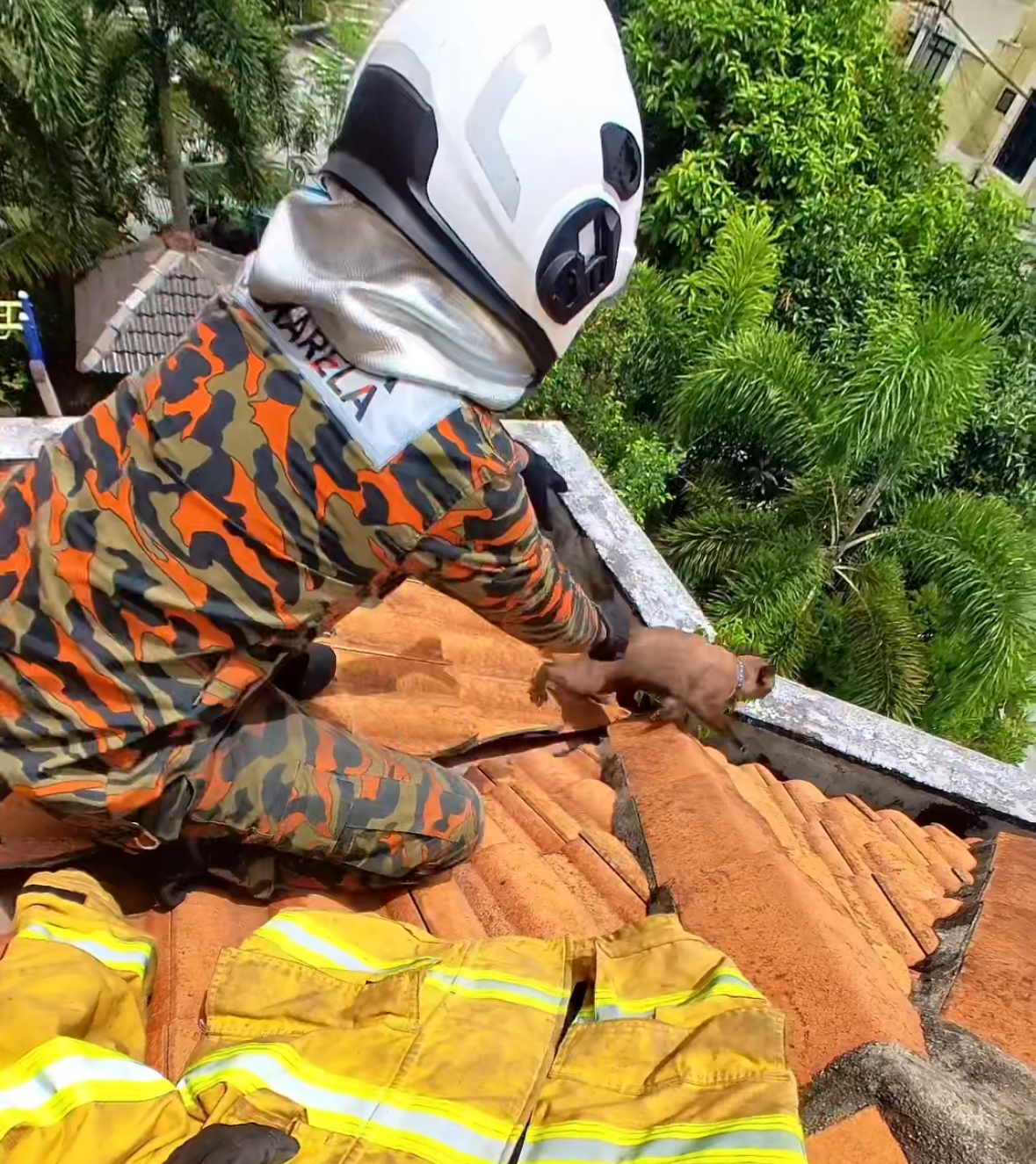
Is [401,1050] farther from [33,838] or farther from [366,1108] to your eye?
[33,838]

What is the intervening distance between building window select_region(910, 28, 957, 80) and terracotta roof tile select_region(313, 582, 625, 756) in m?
15.7

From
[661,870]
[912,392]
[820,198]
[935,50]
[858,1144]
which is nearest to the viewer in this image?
[858,1144]

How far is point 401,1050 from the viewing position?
1321mm

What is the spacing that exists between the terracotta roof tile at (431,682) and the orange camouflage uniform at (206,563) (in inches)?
23.9

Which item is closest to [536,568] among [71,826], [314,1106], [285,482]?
[285,482]

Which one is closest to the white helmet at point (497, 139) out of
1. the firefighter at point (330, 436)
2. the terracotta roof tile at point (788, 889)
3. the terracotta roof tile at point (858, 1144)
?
the firefighter at point (330, 436)

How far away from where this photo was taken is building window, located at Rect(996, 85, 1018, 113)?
48.0ft

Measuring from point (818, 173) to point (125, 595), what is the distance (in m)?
9.96

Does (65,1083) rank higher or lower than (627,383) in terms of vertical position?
higher

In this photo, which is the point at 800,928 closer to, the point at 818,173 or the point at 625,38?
the point at 818,173

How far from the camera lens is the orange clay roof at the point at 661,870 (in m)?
1.54

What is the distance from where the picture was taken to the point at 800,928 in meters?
1.64

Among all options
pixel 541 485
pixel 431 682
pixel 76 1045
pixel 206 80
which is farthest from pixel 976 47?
pixel 76 1045

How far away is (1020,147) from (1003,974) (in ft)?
57.7
